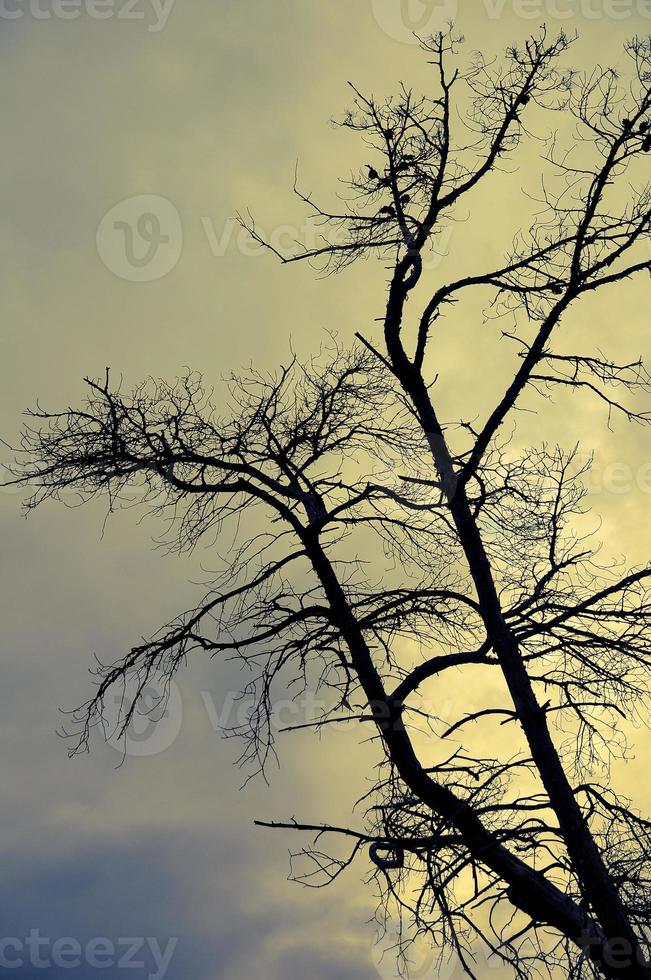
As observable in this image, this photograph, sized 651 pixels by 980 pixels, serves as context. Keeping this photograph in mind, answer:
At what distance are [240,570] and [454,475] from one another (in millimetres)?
2032

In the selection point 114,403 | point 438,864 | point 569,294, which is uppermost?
point 569,294

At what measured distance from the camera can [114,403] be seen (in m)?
9.36

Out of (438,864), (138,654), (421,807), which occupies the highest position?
(138,654)

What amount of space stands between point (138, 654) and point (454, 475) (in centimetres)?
317

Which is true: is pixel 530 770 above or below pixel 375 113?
below

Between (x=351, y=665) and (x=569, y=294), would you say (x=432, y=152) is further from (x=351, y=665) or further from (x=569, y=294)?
(x=351, y=665)

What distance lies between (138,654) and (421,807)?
2777 mm

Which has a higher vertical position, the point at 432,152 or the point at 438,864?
the point at 432,152

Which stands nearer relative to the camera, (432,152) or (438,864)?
(438,864)

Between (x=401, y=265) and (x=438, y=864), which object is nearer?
(x=438, y=864)

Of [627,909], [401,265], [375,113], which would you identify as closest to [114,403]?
[401,265]

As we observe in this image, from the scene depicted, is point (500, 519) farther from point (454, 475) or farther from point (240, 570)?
point (240, 570)

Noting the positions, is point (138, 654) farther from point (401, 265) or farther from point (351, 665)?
point (401, 265)

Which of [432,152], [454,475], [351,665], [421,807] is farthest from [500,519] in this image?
[432,152]
